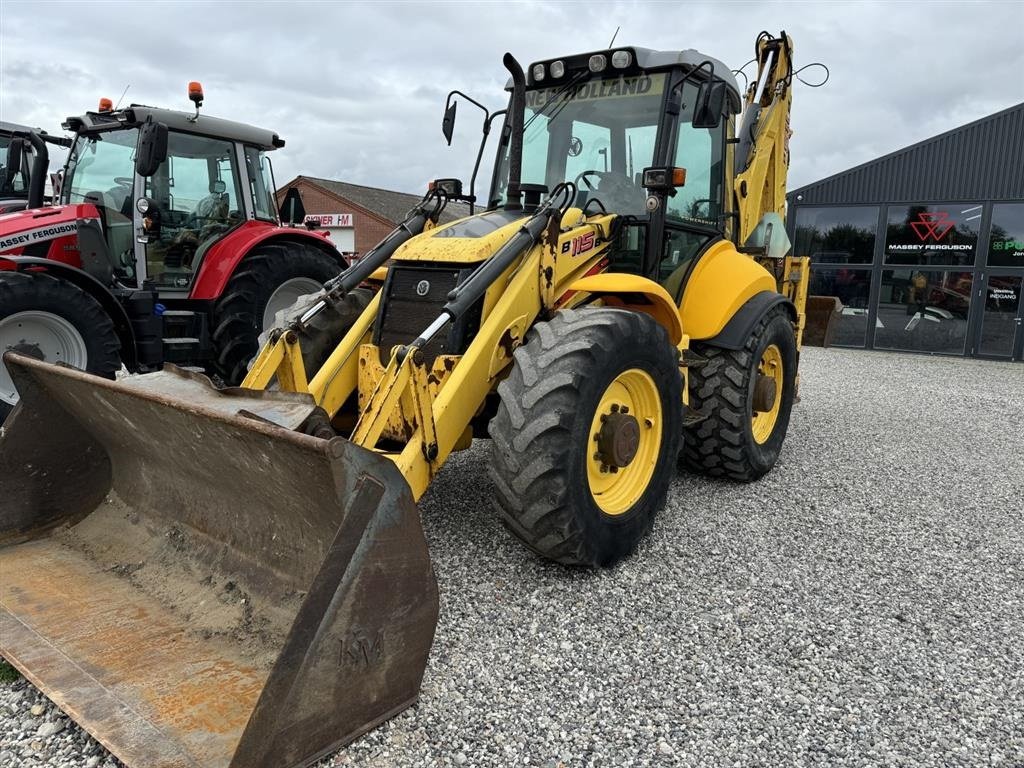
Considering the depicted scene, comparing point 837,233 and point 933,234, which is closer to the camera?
point 933,234

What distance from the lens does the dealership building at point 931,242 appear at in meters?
14.3

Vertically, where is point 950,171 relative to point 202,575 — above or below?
above

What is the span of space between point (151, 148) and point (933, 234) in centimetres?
1439

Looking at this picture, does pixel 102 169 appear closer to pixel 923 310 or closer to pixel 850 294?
pixel 850 294

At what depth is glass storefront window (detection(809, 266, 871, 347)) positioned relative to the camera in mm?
15695

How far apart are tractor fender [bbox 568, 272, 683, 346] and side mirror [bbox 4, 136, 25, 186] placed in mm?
6458

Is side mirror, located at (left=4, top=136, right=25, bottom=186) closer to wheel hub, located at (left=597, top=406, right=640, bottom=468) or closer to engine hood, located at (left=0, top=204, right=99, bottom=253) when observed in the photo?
engine hood, located at (left=0, top=204, right=99, bottom=253)

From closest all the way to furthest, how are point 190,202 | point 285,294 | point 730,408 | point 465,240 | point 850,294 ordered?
1. point 465,240
2. point 730,408
3. point 190,202
4. point 285,294
5. point 850,294

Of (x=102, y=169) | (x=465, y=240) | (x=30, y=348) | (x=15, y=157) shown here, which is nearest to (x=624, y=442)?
(x=465, y=240)

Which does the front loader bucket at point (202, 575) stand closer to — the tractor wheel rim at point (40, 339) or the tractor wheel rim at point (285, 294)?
the tractor wheel rim at point (40, 339)

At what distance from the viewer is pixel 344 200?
35781 millimetres

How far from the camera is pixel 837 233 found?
1593 cm

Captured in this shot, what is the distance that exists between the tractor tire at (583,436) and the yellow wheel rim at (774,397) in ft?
5.84

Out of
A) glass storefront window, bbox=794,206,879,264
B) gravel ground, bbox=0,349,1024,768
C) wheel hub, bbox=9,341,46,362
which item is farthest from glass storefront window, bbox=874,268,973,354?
wheel hub, bbox=9,341,46,362
